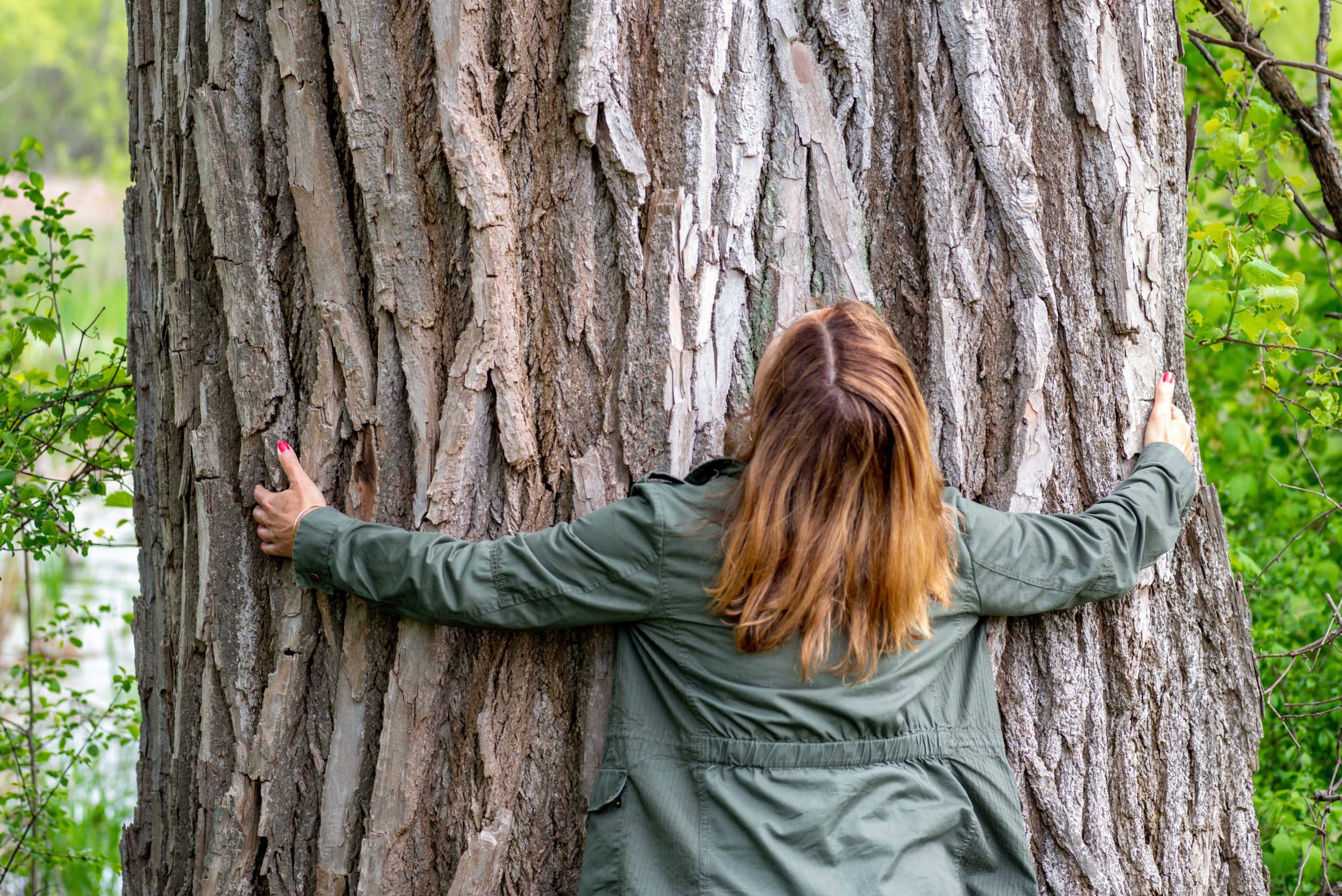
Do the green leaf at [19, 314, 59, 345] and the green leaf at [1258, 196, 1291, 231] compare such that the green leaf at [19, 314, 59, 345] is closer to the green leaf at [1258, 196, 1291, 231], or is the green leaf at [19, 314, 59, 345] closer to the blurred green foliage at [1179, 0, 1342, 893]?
the blurred green foliage at [1179, 0, 1342, 893]

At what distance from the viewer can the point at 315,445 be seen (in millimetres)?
2141

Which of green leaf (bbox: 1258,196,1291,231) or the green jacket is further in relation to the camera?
green leaf (bbox: 1258,196,1291,231)

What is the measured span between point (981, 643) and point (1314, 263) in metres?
2.97

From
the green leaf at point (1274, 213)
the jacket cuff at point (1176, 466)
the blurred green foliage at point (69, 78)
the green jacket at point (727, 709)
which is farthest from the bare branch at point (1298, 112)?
the blurred green foliage at point (69, 78)

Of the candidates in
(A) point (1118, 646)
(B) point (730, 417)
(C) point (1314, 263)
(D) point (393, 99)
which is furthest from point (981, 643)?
(C) point (1314, 263)

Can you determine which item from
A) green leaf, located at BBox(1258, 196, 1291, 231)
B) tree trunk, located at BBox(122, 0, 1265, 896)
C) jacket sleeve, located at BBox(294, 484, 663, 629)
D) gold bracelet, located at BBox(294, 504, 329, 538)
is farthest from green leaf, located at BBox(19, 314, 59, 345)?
green leaf, located at BBox(1258, 196, 1291, 231)

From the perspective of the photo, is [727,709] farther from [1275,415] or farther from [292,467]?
[1275,415]

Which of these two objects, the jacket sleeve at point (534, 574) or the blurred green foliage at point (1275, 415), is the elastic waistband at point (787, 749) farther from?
the blurred green foliage at point (1275, 415)

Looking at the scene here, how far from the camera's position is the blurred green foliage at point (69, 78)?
18938 millimetres

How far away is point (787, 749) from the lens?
1.86 metres

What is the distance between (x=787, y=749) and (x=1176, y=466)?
3.49ft

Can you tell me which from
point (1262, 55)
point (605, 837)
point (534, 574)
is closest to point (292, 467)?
point (534, 574)

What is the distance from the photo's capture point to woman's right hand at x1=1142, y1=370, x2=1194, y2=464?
2.31m

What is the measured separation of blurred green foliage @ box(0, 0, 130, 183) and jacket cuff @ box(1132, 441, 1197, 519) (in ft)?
63.9
